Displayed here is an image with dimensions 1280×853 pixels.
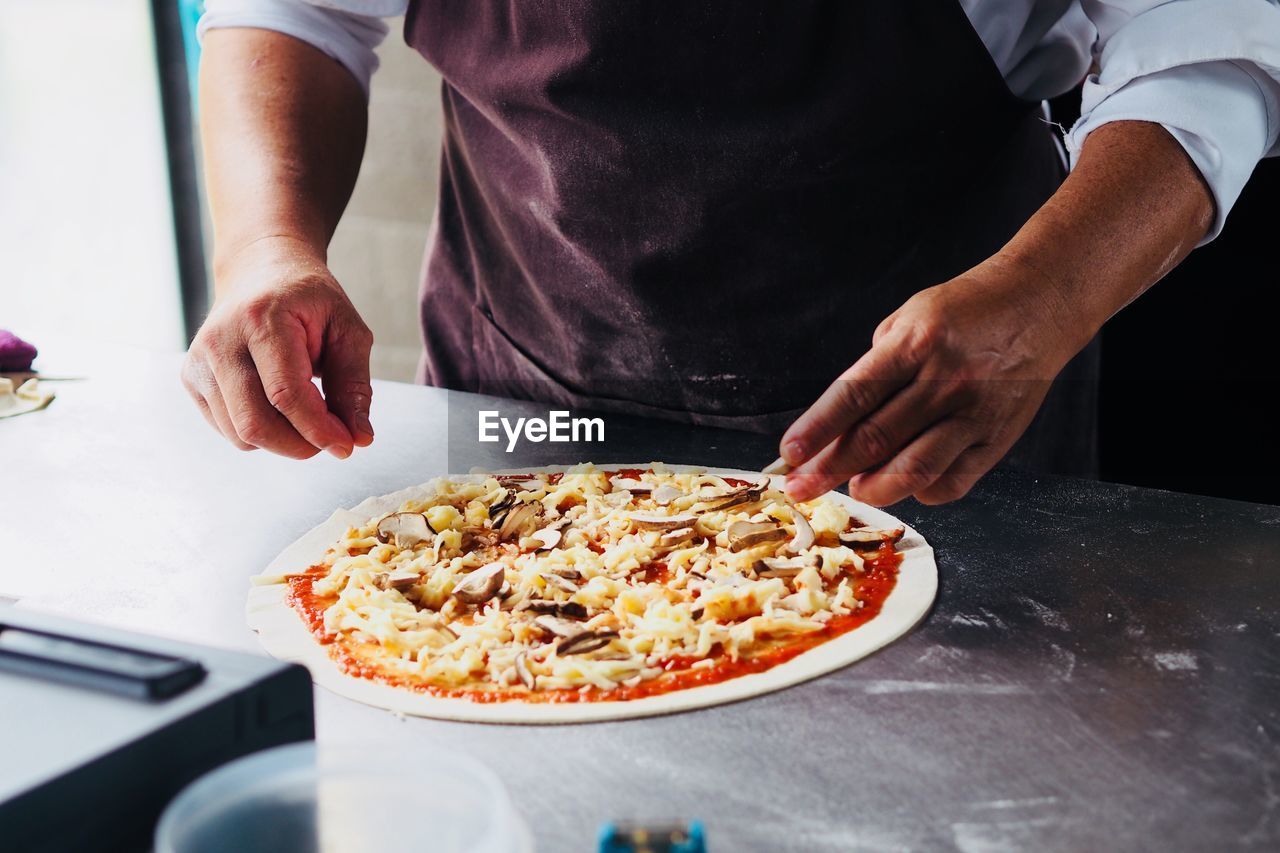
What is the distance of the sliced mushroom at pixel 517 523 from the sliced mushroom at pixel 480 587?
5.7 inches

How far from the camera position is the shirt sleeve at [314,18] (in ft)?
5.80

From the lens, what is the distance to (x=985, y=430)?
110 centimetres

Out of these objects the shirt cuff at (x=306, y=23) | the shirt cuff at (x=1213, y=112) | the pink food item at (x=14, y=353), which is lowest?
the pink food item at (x=14, y=353)

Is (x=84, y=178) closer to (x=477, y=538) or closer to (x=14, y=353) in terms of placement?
(x=14, y=353)

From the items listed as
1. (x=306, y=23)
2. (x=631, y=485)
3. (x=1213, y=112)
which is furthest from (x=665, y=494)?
(x=306, y=23)

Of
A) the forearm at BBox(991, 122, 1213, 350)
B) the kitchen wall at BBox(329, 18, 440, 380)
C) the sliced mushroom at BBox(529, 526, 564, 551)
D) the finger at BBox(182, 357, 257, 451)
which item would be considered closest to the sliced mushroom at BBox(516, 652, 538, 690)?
the sliced mushroom at BBox(529, 526, 564, 551)

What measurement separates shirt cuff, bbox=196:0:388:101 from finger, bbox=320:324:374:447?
649 mm

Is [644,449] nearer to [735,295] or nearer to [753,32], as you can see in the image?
[735,295]

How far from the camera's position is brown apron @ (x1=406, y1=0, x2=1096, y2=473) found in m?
1.47

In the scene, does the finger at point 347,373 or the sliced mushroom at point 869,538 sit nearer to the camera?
the sliced mushroom at point 869,538

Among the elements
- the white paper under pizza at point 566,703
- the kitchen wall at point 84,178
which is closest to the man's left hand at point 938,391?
the white paper under pizza at point 566,703

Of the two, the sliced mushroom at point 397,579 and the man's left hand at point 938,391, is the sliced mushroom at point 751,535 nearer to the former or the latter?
the man's left hand at point 938,391

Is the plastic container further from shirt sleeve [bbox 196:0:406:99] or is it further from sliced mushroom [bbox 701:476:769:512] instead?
shirt sleeve [bbox 196:0:406:99]

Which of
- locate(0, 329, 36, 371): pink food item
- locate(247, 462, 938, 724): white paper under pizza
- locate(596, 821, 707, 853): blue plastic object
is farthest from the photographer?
locate(0, 329, 36, 371): pink food item
